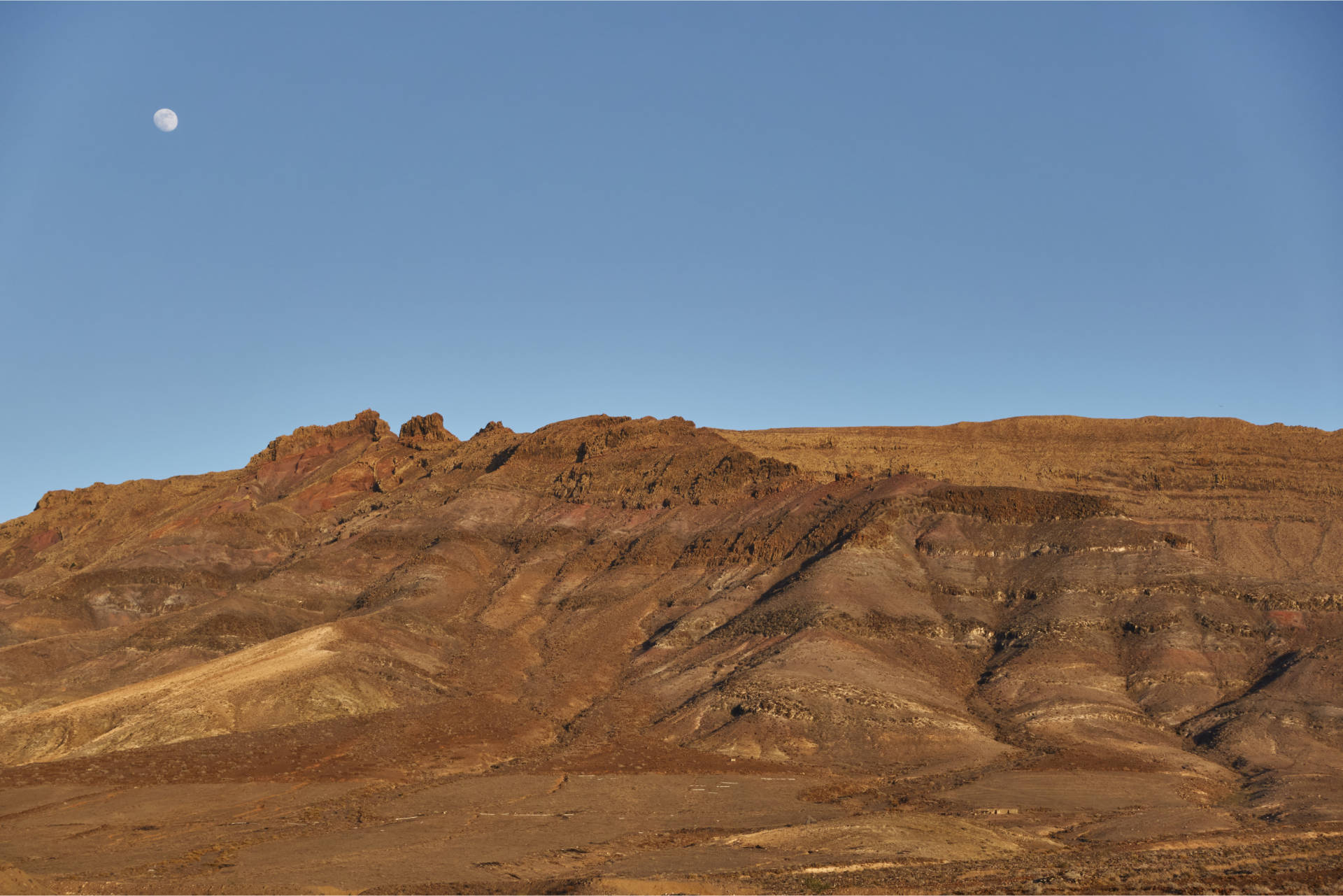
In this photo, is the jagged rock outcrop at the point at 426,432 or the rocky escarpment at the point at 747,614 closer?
the rocky escarpment at the point at 747,614

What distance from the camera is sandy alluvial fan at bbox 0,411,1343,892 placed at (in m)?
35.8

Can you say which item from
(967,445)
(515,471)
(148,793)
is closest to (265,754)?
(148,793)

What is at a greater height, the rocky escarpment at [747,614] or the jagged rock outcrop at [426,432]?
the jagged rock outcrop at [426,432]

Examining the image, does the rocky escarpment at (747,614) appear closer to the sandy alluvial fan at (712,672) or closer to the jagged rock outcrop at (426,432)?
the sandy alluvial fan at (712,672)

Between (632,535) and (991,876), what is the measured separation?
Result: 59300 millimetres

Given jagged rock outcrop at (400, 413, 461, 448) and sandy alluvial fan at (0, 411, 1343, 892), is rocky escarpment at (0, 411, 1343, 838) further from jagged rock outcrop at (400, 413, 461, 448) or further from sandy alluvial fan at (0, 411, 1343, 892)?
jagged rock outcrop at (400, 413, 461, 448)

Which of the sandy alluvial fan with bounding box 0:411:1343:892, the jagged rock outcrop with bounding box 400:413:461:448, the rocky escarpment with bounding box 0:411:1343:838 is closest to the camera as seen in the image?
the sandy alluvial fan with bounding box 0:411:1343:892

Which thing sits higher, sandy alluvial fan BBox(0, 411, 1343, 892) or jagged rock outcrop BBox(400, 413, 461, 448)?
jagged rock outcrop BBox(400, 413, 461, 448)

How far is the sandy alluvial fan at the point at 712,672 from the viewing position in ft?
118

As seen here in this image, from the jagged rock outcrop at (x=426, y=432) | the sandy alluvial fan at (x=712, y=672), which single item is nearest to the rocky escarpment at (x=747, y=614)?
the sandy alluvial fan at (x=712, y=672)

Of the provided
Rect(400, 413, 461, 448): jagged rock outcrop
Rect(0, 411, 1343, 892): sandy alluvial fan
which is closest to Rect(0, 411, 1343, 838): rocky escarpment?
Rect(0, 411, 1343, 892): sandy alluvial fan

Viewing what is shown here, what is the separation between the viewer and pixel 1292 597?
215 feet

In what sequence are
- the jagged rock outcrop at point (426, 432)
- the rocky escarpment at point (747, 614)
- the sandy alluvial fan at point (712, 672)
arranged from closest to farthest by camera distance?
the sandy alluvial fan at point (712, 672)
the rocky escarpment at point (747, 614)
the jagged rock outcrop at point (426, 432)

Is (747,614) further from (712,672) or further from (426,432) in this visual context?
(426,432)
